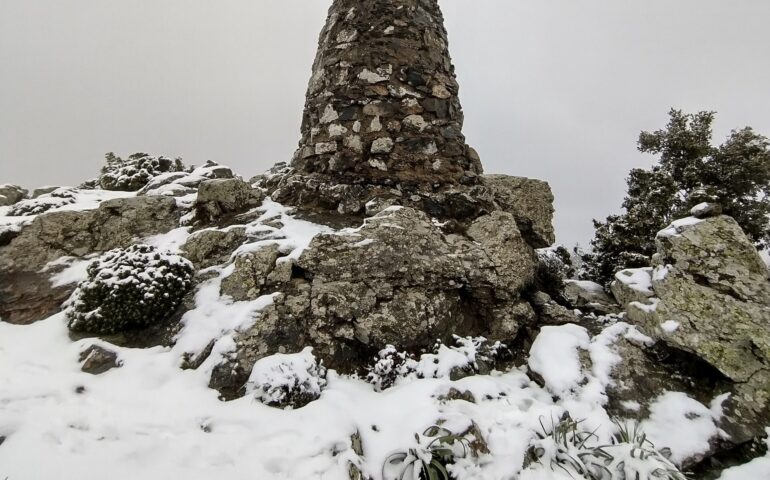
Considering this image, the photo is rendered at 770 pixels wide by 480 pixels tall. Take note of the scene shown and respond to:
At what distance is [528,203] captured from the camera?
734 centimetres

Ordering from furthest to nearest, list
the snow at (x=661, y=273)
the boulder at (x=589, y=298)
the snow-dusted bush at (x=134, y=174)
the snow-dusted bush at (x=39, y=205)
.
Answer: the snow-dusted bush at (x=134, y=174)
the snow-dusted bush at (x=39, y=205)
the boulder at (x=589, y=298)
the snow at (x=661, y=273)

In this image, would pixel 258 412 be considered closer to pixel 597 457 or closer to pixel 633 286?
pixel 597 457

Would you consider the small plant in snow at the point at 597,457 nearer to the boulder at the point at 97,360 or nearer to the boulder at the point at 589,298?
the boulder at the point at 589,298

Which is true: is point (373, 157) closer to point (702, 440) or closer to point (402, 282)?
point (402, 282)

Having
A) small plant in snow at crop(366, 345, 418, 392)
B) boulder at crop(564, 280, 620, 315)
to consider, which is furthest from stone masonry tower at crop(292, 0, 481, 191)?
small plant in snow at crop(366, 345, 418, 392)

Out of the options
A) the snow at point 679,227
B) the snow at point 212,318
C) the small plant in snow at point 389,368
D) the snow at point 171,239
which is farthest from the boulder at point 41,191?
the snow at point 679,227

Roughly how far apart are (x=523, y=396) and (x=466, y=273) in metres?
1.87

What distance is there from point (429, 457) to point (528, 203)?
539 cm

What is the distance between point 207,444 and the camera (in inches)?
129

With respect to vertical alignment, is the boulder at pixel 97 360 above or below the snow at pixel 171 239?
below

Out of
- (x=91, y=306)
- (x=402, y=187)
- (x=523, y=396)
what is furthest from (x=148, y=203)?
(x=523, y=396)

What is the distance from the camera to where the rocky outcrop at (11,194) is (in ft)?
32.2

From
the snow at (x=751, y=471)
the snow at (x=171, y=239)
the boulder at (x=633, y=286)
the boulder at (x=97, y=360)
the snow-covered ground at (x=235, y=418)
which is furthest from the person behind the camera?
the snow at (x=171, y=239)

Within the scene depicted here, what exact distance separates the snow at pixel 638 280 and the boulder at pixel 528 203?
138 centimetres
